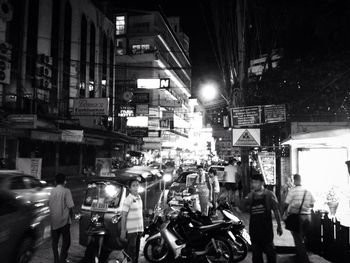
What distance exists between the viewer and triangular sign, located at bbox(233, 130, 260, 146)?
11188mm

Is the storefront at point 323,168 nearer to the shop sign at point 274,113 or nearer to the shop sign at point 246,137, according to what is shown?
the shop sign at point 246,137

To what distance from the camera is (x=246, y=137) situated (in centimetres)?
1129

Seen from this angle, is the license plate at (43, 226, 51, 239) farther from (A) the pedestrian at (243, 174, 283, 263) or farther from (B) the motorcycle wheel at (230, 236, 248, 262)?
(A) the pedestrian at (243, 174, 283, 263)

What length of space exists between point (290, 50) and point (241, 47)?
4530 mm

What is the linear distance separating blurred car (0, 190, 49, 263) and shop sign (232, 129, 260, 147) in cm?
658

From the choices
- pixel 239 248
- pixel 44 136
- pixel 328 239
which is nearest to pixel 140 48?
pixel 44 136

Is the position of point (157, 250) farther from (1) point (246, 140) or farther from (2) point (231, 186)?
(2) point (231, 186)

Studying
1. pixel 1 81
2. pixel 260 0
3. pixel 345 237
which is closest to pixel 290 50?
pixel 260 0

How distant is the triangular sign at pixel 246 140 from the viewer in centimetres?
1119

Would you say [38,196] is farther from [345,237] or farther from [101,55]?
[101,55]

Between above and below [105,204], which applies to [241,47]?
above

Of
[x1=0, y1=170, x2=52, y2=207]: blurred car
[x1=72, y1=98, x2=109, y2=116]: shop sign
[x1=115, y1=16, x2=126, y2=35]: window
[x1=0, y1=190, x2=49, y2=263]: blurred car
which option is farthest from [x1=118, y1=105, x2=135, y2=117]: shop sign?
[x1=115, y1=16, x2=126, y2=35]: window

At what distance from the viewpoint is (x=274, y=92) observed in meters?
17.3

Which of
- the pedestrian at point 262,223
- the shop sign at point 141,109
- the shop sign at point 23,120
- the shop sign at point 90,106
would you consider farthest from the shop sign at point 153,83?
the pedestrian at point 262,223
